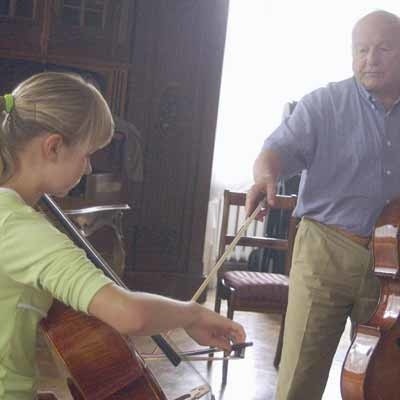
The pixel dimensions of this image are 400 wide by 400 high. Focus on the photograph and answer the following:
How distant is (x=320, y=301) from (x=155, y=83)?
2.15 metres

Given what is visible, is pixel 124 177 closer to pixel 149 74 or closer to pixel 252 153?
pixel 149 74

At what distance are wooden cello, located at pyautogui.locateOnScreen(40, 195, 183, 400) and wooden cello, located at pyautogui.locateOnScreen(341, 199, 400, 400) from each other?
86 centimetres

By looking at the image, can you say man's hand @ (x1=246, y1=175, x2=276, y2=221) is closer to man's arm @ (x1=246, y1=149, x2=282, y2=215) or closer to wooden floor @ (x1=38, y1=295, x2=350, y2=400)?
man's arm @ (x1=246, y1=149, x2=282, y2=215)

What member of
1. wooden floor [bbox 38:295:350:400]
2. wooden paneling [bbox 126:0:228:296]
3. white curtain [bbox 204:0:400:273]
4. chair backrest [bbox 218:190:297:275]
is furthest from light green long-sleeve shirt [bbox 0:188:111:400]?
Answer: white curtain [bbox 204:0:400:273]

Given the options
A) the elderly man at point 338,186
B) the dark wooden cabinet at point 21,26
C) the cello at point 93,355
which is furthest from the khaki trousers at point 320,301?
the dark wooden cabinet at point 21,26

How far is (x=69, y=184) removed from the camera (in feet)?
4.08

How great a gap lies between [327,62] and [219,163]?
955mm

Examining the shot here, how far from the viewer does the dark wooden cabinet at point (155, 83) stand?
12.3 feet

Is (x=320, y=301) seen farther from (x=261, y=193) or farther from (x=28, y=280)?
(x=28, y=280)

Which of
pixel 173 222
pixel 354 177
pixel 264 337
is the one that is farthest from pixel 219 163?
pixel 354 177

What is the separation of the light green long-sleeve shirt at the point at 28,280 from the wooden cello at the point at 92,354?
4 centimetres

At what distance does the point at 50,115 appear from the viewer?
3.88ft

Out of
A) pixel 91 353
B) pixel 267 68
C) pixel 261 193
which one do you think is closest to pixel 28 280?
pixel 91 353

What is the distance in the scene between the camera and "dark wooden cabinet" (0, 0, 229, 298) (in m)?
3.74
